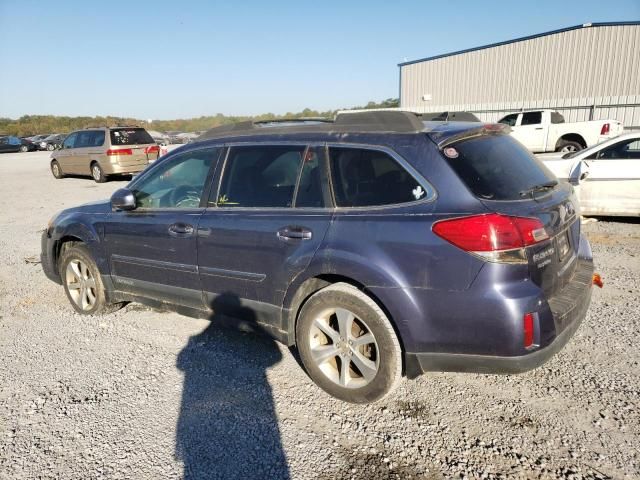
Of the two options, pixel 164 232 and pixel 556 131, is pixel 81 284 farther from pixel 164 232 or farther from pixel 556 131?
pixel 556 131

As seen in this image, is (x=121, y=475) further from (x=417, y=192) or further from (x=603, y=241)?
(x=603, y=241)

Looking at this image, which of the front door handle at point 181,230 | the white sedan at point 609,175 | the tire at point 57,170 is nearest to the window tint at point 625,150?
the white sedan at point 609,175

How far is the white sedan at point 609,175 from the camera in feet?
23.2

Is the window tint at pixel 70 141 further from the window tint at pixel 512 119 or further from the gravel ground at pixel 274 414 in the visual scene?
the window tint at pixel 512 119

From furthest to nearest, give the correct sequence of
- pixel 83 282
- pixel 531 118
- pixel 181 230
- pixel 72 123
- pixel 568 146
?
pixel 72 123, pixel 531 118, pixel 568 146, pixel 83 282, pixel 181 230

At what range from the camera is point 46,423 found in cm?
297

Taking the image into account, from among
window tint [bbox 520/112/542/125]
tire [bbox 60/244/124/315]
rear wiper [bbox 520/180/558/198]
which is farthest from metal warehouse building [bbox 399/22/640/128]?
tire [bbox 60/244/124/315]

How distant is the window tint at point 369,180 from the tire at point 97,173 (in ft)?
47.3

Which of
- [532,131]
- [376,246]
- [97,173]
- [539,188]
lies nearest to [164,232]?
[376,246]

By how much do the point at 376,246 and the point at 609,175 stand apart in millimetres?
6052

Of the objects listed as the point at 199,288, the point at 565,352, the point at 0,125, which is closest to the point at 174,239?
the point at 199,288

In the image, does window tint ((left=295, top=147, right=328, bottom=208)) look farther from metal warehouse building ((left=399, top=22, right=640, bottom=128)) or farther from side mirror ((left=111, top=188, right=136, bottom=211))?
metal warehouse building ((left=399, top=22, right=640, bottom=128))

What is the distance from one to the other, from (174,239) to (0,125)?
79.6 meters

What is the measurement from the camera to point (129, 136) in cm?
1549
